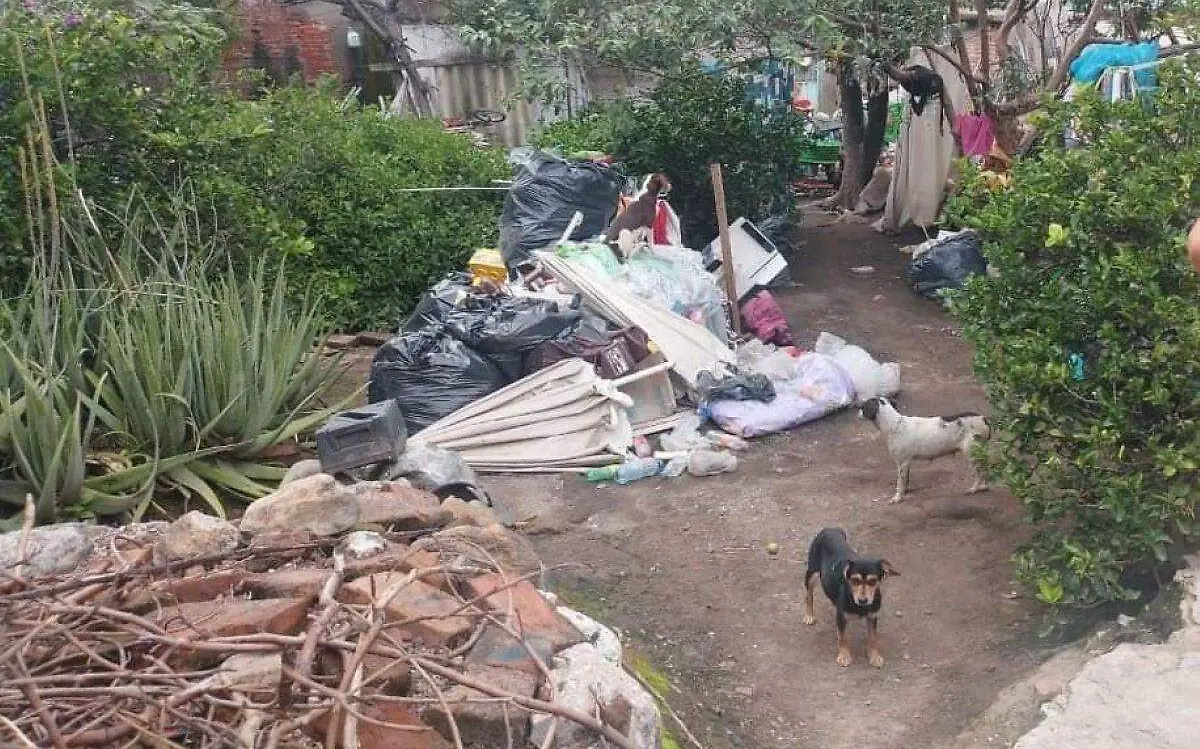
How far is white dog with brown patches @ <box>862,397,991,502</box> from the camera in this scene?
545 centimetres

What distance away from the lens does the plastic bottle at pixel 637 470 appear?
6.15 meters

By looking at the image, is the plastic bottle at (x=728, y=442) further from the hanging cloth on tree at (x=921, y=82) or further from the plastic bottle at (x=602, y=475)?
the hanging cloth on tree at (x=921, y=82)

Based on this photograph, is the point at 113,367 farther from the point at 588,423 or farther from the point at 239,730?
the point at 239,730

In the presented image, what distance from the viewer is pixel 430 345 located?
6664mm

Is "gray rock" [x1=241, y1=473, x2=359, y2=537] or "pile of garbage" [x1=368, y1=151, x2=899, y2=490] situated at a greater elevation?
"gray rock" [x1=241, y1=473, x2=359, y2=537]

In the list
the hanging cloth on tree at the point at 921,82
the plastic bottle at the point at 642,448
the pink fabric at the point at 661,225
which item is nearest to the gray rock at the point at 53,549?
the plastic bottle at the point at 642,448

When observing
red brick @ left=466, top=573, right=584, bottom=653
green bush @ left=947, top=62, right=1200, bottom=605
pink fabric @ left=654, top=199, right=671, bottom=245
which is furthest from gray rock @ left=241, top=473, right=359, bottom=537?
pink fabric @ left=654, top=199, right=671, bottom=245

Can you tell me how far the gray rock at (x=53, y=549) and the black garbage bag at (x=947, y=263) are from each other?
293 inches

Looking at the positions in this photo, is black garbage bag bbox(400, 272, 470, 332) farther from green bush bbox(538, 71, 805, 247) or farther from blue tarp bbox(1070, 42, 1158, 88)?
blue tarp bbox(1070, 42, 1158, 88)

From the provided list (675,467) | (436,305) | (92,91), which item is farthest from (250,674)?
(436,305)

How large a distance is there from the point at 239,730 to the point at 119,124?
4.93 m

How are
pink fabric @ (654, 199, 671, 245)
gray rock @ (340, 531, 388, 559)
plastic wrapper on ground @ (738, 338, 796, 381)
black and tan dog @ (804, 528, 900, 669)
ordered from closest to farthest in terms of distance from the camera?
gray rock @ (340, 531, 388, 559), black and tan dog @ (804, 528, 900, 669), plastic wrapper on ground @ (738, 338, 796, 381), pink fabric @ (654, 199, 671, 245)

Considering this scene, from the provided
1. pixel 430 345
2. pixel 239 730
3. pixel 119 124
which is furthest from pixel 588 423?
pixel 239 730

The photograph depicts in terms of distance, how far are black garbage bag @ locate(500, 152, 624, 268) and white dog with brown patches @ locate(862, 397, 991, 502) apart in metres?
3.51
